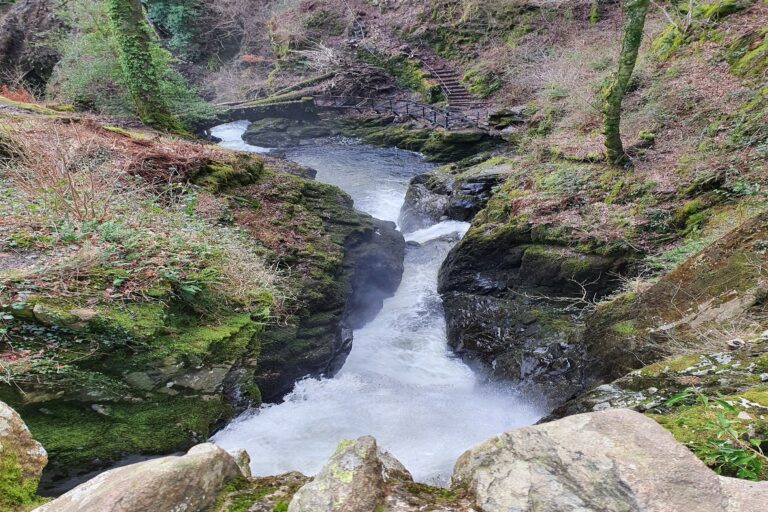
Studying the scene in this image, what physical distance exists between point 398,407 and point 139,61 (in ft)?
37.6

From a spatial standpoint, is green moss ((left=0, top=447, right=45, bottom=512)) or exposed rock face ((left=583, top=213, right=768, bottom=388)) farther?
exposed rock face ((left=583, top=213, right=768, bottom=388))

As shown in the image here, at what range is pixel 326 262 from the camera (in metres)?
7.91

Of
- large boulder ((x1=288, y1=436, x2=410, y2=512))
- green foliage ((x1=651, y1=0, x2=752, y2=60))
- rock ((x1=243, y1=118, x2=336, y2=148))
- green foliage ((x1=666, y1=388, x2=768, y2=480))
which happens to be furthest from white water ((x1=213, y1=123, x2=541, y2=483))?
rock ((x1=243, y1=118, x2=336, y2=148))

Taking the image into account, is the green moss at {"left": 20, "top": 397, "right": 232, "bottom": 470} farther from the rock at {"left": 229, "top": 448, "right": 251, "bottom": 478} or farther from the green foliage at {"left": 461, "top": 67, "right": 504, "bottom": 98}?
the green foliage at {"left": 461, "top": 67, "right": 504, "bottom": 98}

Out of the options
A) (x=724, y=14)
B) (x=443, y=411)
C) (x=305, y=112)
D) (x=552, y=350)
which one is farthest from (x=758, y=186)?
(x=305, y=112)

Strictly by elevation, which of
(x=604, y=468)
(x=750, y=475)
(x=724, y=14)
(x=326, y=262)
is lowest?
(x=326, y=262)

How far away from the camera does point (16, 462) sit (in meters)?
2.78

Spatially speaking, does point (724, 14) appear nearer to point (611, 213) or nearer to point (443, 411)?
point (611, 213)

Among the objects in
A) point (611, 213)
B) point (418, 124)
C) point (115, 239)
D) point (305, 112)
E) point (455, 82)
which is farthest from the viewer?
point (305, 112)

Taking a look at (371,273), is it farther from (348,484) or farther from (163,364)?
(348,484)

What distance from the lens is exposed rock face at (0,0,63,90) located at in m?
18.8

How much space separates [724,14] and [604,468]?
42.5ft

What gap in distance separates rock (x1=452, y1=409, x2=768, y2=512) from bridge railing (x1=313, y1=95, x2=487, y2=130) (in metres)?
15.9

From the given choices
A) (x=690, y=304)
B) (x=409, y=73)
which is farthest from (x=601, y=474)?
(x=409, y=73)
